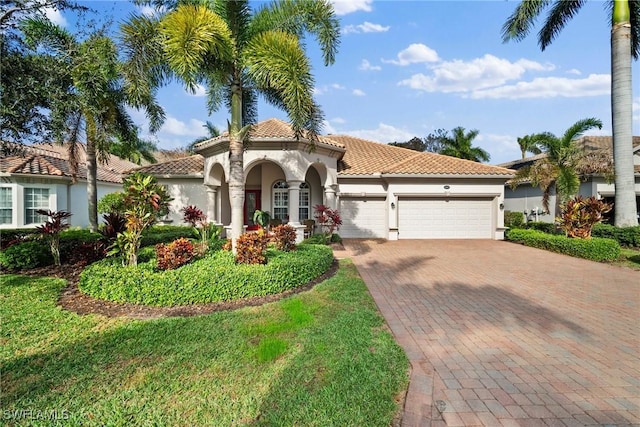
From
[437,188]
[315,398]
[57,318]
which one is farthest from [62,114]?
[437,188]

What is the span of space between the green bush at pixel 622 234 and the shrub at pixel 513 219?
17.7ft

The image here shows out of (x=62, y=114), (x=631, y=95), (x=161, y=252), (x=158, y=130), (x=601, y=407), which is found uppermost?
(x=631, y=95)

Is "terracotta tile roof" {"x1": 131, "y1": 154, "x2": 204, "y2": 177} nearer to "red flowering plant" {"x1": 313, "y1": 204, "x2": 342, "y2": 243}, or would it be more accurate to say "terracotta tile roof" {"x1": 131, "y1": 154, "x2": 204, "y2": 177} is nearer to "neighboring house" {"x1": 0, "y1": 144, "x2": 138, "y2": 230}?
"neighboring house" {"x1": 0, "y1": 144, "x2": 138, "y2": 230}

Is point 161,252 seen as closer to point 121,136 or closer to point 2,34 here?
point 2,34

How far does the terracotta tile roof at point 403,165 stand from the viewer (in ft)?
51.9

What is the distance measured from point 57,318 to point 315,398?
17.0 ft

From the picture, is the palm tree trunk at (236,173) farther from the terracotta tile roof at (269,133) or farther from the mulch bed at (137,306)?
the terracotta tile roof at (269,133)

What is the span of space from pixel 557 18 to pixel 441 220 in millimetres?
11941

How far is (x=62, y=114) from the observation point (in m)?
6.84

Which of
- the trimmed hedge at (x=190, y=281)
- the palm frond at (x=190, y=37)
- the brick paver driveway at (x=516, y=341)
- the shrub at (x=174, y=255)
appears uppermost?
the palm frond at (x=190, y=37)

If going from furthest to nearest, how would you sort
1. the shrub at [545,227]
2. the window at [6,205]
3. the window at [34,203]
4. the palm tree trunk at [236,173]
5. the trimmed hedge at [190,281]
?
the window at [34,203] → the shrub at [545,227] → the window at [6,205] → the palm tree trunk at [236,173] → the trimmed hedge at [190,281]

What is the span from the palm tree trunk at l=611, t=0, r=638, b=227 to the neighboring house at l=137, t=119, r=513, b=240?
4.18 metres

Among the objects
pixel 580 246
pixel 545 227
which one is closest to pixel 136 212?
pixel 580 246

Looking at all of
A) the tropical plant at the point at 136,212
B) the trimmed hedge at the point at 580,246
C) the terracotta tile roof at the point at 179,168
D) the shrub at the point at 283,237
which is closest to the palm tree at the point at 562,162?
the trimmed hedge at the point at 580,246
